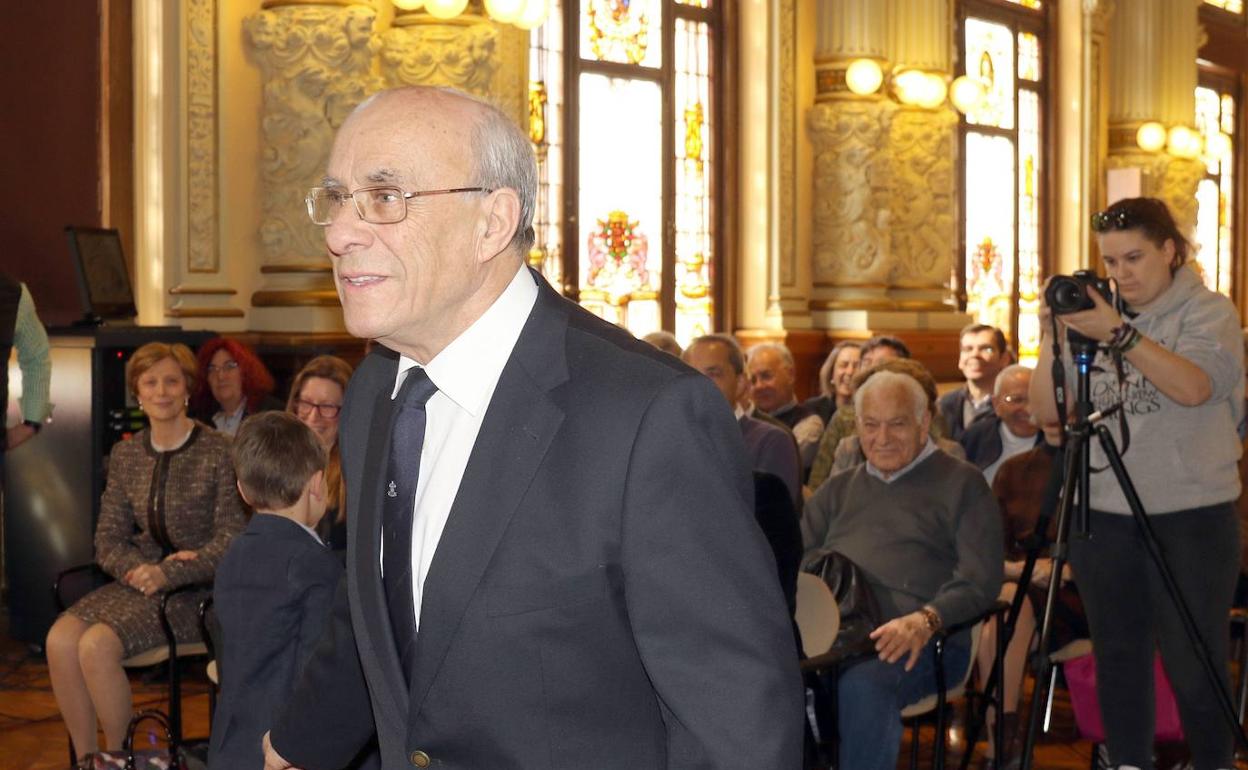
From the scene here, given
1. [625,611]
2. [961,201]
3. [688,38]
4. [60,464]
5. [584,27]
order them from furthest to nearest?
[961,201] < [688,38] < [584,27] < [60,464] < [625,611]

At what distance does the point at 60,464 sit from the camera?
20.4ft

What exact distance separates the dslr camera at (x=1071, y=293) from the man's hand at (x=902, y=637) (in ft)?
2.88

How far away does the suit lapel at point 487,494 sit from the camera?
60.7 inches

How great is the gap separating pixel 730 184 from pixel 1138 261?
6298 millimetres

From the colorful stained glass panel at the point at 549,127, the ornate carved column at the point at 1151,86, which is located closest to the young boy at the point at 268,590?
the colorful stained glass panel at the point at 549,127

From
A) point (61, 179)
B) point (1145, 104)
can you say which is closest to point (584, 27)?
point (61, 179)

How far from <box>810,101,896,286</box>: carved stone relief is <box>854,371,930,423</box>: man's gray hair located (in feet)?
19.2

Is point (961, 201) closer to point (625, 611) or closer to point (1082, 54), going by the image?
point (1082, 54)

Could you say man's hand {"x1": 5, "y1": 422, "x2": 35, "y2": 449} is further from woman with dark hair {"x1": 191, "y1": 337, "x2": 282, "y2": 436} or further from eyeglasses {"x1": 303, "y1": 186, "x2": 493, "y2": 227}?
eyeglasses {"x1": 303, "y1": 186, "x2": 493, "y2": 227}

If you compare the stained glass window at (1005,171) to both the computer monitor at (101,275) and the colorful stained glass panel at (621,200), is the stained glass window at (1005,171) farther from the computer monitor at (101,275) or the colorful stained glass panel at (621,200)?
the computer monitor at (101,275)

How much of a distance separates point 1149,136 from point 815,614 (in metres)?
11.0

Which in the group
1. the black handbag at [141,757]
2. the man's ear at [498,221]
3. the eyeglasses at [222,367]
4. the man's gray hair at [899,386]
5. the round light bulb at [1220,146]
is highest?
the round light bulb at [1220,146]

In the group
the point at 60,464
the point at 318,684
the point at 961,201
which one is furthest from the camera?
the point at 961,201

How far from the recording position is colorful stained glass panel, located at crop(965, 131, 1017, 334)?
1241cm
